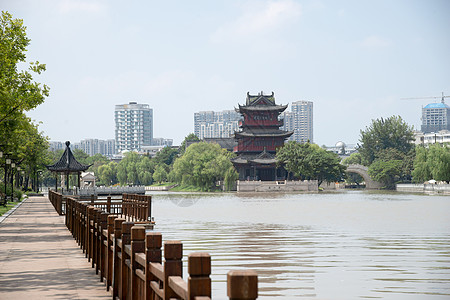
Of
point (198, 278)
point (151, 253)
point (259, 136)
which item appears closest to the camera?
point (198, 278)

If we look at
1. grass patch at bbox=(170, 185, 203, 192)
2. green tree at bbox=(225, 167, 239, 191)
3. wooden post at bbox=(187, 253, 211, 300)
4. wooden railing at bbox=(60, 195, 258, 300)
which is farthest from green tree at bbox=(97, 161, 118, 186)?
wooden post at bbox=(187, 253, 211, 300)

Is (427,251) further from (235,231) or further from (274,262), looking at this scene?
(235,231)

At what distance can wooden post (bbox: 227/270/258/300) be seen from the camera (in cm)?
304

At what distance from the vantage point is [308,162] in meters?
88.2

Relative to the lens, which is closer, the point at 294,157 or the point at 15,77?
the point at 15,77

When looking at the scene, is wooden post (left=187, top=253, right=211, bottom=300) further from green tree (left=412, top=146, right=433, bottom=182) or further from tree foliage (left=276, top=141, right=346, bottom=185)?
green tree (left=412, top=146, right=433, bottom=182)

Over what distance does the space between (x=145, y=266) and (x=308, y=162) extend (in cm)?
8345

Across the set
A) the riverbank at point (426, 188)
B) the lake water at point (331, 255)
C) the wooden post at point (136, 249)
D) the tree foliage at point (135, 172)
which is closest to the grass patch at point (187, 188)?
the tree foliage at point (135, 172)

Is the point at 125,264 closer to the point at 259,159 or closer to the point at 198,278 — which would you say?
Result: the point at 198,278

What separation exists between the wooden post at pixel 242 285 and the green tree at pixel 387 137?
11450 cm

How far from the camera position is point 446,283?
43.0ft

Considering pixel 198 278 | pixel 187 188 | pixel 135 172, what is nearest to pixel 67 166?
pixel 198 278

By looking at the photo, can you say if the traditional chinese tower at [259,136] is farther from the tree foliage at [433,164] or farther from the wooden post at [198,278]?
the wooden post at [198,278]

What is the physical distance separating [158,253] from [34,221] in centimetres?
2023
